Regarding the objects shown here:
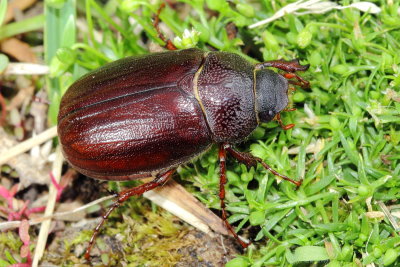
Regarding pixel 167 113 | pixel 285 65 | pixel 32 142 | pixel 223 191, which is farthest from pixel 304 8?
pixel 32 142

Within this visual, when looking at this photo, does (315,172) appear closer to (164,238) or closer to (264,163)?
(264,163)

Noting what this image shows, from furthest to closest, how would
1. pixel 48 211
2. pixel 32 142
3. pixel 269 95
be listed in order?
pixel 32 142, pixel 48 211, pixel 269 95

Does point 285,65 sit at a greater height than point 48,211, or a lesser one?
greater

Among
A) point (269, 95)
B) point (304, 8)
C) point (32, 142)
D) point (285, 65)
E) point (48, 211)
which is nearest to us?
point (269, 95)

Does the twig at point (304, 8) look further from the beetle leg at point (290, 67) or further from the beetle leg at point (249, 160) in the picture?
the beetle leg at point (249, 160)

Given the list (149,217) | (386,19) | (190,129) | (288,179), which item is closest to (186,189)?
(149,217)

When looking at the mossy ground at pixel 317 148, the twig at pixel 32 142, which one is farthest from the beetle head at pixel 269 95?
the twig at pixel 32 142

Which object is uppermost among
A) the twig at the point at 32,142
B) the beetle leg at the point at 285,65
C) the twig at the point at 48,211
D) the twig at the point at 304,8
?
the twig at the point at 304,8

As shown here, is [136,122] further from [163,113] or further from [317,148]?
[317,148]
